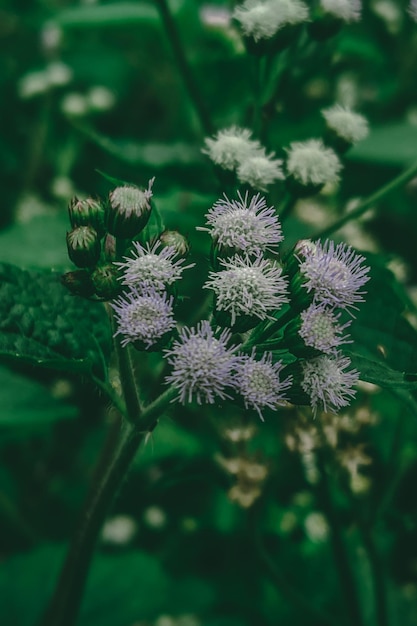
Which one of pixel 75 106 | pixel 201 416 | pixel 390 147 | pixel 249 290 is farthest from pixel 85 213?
pixel 75 106

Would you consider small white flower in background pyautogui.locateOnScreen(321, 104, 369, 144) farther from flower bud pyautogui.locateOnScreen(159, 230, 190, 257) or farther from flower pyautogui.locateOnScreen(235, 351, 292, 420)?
flower pyautogui.locateOnScreen(235, 351, 292, 420)

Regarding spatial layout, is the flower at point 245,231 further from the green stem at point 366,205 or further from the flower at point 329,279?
the green stem at point 366,205

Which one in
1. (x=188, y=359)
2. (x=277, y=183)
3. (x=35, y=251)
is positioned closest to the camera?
(x=188, y=359)

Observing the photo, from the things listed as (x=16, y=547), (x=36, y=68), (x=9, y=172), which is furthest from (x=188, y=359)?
(x=36, y=68)

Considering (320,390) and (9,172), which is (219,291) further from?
(9,172)

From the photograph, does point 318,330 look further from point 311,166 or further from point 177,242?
point 311,166

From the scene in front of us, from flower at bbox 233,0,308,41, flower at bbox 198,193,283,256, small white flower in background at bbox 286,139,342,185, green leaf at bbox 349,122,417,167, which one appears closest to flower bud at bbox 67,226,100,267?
flower at bbox 198,193,283,256

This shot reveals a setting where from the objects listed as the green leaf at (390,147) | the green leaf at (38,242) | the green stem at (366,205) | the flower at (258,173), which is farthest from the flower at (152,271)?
the green leaf at (390,147)
